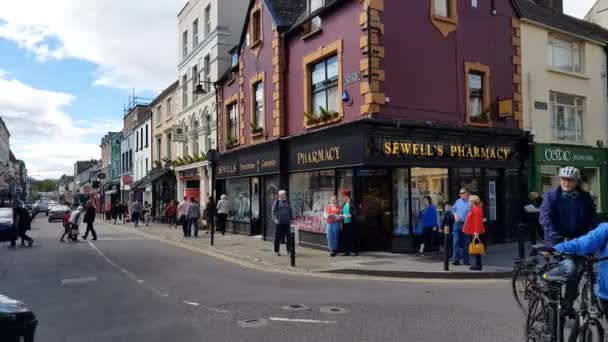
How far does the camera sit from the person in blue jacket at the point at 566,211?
5.52m

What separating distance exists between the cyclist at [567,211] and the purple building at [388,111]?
25.1 ft

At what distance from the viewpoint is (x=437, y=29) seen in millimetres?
14781

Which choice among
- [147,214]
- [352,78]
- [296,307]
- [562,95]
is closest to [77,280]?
[296,307]

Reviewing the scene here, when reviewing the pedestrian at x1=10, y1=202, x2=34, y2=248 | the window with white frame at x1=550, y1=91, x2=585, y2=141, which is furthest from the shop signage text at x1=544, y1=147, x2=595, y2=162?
the pedestrian at x1=10, y1=202, x2=34, y2=248

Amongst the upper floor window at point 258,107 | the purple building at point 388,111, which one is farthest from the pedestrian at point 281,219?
the upper floor window at point 258,107

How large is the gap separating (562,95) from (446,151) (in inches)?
309

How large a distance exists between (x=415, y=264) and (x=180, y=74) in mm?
23013

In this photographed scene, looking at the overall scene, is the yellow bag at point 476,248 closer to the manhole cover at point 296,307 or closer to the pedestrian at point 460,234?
the pedestrian at point 460,234

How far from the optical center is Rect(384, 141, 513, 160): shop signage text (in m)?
13.5

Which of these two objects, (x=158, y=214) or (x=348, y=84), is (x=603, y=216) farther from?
(x=158, y=214)

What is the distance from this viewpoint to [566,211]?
18.2ft

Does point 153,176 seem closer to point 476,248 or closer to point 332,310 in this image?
point 476,248

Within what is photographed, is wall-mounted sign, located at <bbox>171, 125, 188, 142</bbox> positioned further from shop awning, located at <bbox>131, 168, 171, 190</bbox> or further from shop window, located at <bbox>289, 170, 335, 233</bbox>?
shop window, located at <bbox>289, 170, 335, 233</bbox>

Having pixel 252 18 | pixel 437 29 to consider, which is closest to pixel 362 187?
pixel 437 29
